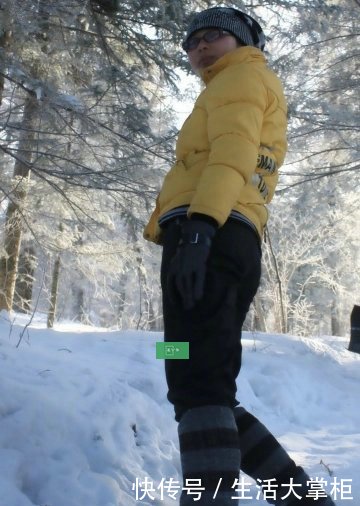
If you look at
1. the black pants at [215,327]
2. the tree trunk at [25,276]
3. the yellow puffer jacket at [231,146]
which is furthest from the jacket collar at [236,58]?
the tree trunk at [25,276]

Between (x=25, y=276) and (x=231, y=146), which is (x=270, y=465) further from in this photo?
(x=25, y=276)

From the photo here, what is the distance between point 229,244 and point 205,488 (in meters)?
0.82

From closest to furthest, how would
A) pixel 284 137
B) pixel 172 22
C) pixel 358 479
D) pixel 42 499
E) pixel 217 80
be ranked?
1. pixel 217 80
2. pixel 284 137
3. pixel 42 499
4. pixel 358 479
5. pixel 172 22

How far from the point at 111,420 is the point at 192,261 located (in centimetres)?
201

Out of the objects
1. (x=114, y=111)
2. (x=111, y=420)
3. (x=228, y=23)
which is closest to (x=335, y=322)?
(x=114, y=111)

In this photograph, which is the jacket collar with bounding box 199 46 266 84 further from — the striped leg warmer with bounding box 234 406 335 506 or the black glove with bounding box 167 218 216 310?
the striped leg warmer with bounding box 234 406 335 506

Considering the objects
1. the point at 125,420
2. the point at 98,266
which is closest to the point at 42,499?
the point at 125,420

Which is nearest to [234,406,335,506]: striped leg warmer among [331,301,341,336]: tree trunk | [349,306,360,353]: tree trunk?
[349,306,360,353]: tree trunk

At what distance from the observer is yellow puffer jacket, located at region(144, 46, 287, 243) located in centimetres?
193

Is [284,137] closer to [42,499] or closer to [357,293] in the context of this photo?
[42,499]

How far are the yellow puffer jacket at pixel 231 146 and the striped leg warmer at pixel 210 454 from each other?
667mm

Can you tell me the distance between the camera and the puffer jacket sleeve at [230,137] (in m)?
1.90

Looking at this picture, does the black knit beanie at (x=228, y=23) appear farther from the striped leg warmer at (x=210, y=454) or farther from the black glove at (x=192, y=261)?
the striped leg warmer at (x=210, y=454)

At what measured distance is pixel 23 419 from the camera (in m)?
3.01
